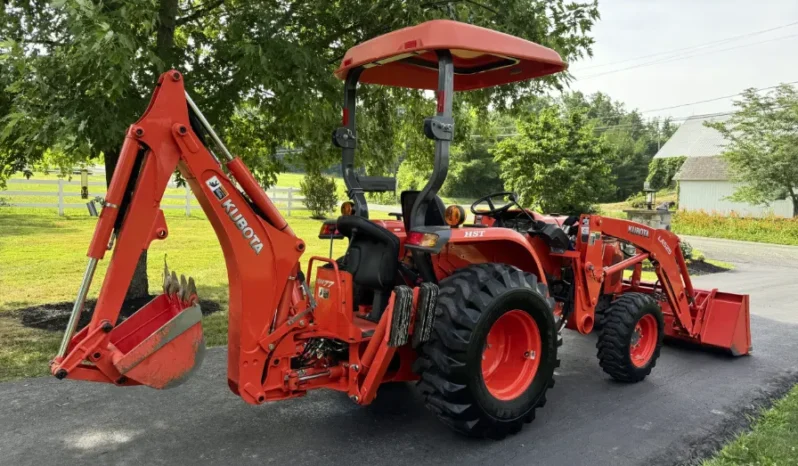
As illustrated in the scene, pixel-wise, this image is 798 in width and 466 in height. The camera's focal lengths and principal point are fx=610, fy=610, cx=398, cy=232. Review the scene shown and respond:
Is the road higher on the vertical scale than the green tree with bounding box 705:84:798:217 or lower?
lower

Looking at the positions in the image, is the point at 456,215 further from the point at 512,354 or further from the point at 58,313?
the point at 58,313

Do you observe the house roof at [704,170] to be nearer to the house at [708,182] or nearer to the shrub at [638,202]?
the house at [708,182]

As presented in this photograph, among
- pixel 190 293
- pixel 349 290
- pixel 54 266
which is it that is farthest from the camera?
pixel 54 266

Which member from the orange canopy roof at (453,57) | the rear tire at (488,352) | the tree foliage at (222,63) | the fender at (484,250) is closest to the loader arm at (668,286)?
the fender at (484,250)

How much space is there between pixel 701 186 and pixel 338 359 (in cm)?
3858

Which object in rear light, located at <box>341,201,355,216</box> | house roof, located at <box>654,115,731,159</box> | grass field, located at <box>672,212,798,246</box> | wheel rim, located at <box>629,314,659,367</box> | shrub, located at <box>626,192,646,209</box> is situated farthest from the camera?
house roof, located at <box>654,115,731,159</box>

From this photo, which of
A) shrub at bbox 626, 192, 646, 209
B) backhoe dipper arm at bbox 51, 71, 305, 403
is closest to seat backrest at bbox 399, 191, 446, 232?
backhoe dipper arm at bbox 51, 71, 305, 403

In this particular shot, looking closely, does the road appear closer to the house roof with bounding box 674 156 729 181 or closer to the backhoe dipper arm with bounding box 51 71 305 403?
the backhoe dipper arm with bounding box 51 71 305 403

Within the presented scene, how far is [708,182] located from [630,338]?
36243mm

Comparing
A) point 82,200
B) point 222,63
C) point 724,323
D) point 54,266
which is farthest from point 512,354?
point 82,200

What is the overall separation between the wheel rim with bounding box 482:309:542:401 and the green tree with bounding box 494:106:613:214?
17.5m

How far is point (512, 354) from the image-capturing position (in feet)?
13.9

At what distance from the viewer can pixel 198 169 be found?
3.29 meters

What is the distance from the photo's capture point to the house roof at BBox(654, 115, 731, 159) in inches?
1667
